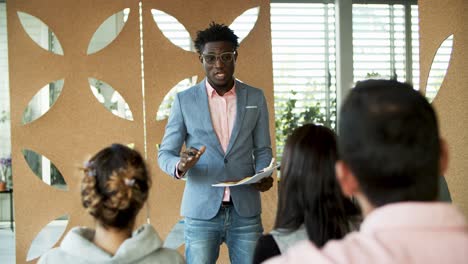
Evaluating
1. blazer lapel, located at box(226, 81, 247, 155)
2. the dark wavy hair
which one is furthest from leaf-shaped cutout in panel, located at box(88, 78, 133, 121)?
the dark wavy hair

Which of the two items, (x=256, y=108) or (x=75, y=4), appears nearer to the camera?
(x=256, y=108)

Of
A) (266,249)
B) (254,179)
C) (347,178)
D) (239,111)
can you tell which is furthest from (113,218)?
(239,111)

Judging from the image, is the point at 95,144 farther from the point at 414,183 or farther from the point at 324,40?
the point at 414,183

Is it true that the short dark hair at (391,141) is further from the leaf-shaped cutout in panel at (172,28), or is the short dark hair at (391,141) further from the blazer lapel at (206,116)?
the leaf-shaped cutout in panel at (172,28)

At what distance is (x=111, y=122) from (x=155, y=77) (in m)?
0.43

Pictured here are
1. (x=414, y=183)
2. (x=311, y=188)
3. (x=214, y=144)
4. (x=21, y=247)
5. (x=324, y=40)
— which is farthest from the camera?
(x=324, y=40)

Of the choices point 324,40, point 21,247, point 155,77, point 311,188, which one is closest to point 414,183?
point 311,188

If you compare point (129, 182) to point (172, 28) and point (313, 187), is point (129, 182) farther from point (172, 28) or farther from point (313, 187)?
point (172, 28)

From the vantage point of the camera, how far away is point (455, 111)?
14.3ft

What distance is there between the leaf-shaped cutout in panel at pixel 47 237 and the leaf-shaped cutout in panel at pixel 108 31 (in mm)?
1182

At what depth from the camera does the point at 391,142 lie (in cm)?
92

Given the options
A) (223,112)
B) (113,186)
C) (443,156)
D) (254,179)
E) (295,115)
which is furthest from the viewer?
(295,115)

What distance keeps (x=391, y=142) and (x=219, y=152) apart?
2133 mm

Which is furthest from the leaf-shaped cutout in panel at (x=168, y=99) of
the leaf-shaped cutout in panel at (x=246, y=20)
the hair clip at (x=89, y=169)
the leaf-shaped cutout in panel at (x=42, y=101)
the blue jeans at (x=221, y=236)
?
the hair clip at (x=89, y=169)
